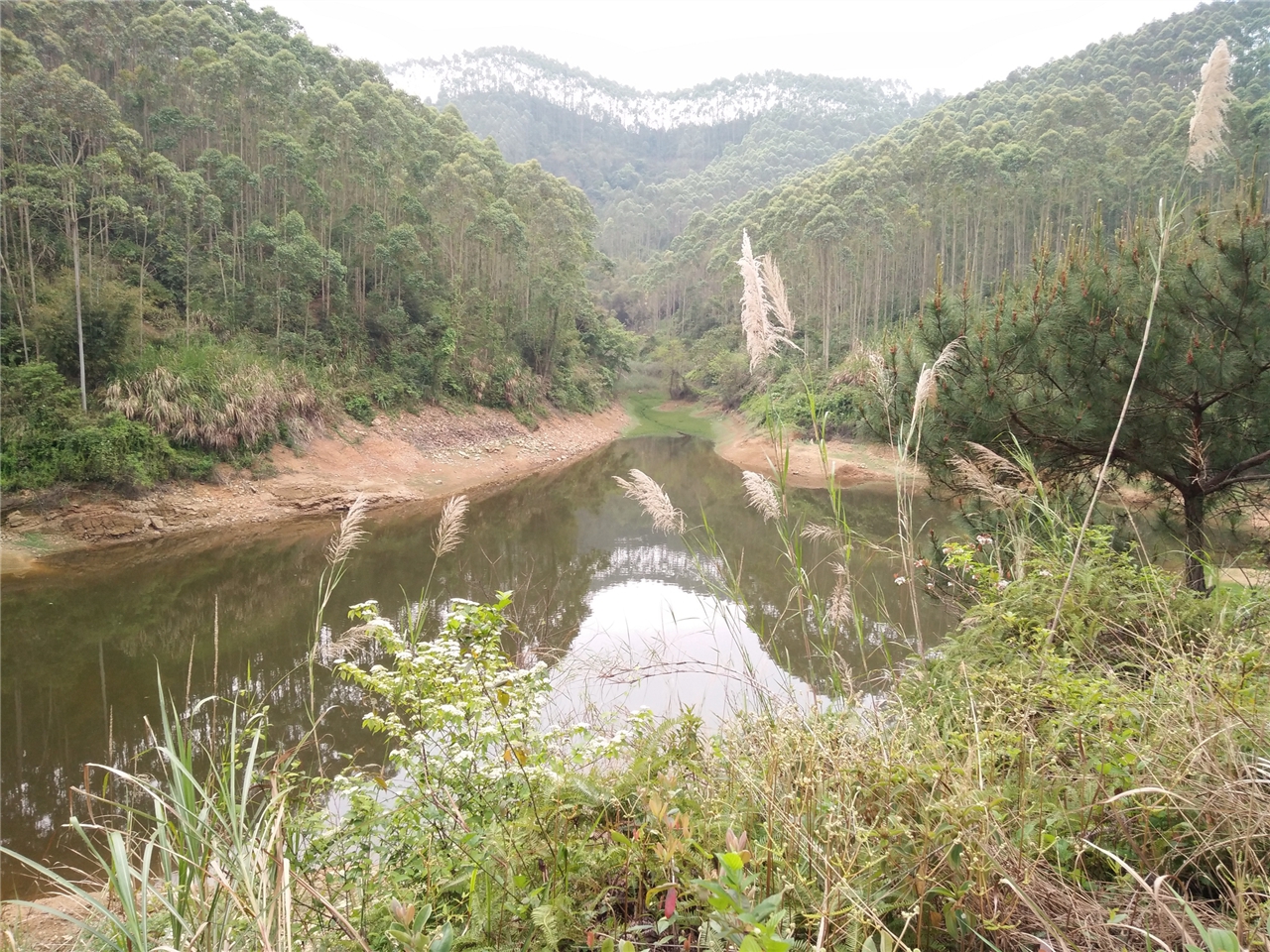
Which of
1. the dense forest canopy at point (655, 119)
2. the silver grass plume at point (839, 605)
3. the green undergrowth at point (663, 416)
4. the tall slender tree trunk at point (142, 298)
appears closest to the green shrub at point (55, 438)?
the tall slender tree trunk at point (142, 298)

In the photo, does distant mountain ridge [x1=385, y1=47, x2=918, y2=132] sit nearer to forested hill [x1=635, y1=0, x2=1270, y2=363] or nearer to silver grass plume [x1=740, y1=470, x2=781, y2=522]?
forested hill [x1=635, y1=0, x2=1270, y2=363]

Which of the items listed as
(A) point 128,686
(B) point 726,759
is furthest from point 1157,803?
(A) point 128,686

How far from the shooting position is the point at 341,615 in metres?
6.63

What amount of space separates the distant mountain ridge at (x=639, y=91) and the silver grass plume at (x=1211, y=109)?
98247 mm

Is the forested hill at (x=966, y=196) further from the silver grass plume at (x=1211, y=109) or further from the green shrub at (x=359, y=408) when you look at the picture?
the silver grass plume at (x=1211, y=109)

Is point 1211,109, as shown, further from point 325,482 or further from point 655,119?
point 655,119

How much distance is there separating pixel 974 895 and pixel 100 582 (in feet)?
31.8

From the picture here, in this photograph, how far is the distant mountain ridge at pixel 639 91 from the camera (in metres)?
90.6

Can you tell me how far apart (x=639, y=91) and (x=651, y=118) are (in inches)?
263

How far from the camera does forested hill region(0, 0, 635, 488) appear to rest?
10062mm

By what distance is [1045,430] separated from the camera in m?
4.44

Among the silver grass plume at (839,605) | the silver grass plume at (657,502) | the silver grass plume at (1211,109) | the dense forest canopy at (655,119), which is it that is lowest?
the silver grass plume at (839,605)

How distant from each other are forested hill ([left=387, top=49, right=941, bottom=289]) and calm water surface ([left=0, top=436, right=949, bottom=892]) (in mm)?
62838

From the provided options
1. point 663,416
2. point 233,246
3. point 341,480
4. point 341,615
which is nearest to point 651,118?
point 663,416
